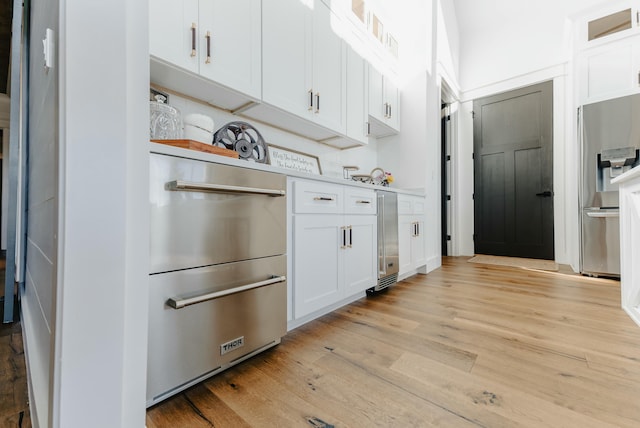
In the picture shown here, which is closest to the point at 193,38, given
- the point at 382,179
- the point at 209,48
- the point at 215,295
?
the point at 209,48

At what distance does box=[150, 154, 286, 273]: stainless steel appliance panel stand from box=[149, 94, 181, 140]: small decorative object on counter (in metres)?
0.48

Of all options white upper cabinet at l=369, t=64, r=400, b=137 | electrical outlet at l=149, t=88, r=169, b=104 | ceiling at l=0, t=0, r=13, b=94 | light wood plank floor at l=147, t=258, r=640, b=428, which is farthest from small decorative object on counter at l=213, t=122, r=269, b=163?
ceiling at l=0, t=0, r=13, b=94

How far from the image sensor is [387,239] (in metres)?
2.25

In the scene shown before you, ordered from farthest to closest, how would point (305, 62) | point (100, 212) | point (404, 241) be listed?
point (404, 241)
point (305, 62)
point (100, 212)

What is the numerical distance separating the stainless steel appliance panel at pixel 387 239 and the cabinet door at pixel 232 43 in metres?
1.23

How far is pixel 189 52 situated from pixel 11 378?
151 centimetres

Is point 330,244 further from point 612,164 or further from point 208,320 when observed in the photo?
point 612,164

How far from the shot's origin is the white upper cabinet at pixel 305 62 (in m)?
1.69

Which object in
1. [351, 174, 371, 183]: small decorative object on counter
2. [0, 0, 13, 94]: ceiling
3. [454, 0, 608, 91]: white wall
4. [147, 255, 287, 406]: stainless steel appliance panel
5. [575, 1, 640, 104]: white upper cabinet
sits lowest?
[147, 255, 287, 406]: stainless steel appliance panel

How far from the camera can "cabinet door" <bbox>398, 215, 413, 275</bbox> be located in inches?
98.2

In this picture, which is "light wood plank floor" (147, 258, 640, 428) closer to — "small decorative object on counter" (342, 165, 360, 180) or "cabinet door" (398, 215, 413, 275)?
"cabinet door" (398, 215, 413, 275)

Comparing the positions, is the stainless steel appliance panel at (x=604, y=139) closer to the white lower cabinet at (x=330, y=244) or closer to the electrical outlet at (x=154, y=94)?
the white lower cabinet at (x=330, y=244)

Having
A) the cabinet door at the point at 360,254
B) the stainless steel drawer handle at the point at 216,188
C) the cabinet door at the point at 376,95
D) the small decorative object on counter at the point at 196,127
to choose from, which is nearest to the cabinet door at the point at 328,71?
the cabinet door at the point at 376,95

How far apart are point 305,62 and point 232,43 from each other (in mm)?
605
